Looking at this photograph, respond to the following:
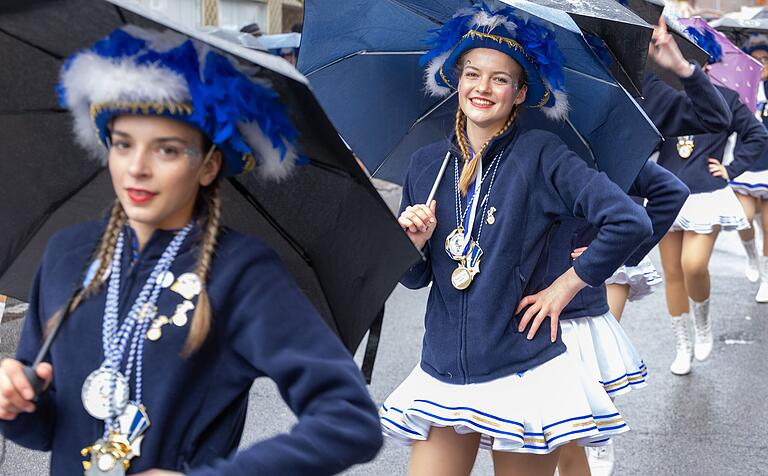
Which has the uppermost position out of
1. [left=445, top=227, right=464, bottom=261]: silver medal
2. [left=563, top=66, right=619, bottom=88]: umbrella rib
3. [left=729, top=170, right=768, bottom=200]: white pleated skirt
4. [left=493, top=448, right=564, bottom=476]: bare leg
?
[left=563, top=66, right=619, bottom=88]: umbrella rib

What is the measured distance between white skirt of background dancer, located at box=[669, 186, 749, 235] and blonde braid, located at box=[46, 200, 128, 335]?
203 inches

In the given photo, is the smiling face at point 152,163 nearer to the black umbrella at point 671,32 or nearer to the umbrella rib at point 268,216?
the umbrella rib at point 268,216

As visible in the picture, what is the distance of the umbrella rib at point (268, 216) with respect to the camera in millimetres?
2533

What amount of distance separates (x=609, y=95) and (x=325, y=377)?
195 cm

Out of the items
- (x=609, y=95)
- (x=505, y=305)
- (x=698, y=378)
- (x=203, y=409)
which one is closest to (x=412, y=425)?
(x=505, y=305)

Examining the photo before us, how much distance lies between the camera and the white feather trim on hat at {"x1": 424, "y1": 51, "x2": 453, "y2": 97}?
393 centimetres

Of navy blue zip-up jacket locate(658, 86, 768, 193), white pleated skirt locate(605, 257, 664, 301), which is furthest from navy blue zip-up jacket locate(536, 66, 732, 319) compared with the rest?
navy blue zip-up jacket locate(658, 86, 768, 193)

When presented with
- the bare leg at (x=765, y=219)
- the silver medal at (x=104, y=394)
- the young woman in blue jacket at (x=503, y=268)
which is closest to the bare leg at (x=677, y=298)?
the bare leg at (x=765, y=219)

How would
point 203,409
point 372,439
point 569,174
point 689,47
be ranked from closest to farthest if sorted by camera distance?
point 372,439 → point 203,409 → point 569,174 → point 689,47

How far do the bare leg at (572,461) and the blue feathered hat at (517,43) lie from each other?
1232mm

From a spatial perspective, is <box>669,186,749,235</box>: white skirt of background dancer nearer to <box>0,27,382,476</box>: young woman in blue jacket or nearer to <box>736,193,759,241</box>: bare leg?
<box>736,193,759,241</box>: bare leg

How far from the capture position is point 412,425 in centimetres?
372

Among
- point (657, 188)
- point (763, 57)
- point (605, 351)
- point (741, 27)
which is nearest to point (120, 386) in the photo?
point (605, 351)

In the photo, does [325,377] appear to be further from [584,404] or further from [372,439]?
[584,404]
